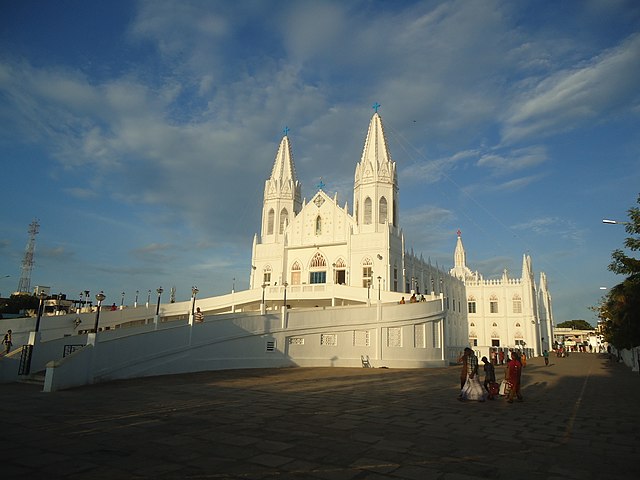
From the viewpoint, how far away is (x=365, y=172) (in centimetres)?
4734

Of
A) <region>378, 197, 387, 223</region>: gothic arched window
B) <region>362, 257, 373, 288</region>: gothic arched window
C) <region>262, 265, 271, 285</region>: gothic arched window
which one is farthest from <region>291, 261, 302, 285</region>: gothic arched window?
<region>378, 197, 387, 223</region>: gothic arched window

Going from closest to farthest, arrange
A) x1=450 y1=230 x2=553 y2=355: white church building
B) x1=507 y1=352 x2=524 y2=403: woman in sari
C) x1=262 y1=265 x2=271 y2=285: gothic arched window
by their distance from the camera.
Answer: x1=507 y1=352 x2=524 y2=403: woman in sari < x1=262 y1=265 x2=271 y2=285: gothic arched window < x1=450 y1=230 x2=553 y2=355: white church building

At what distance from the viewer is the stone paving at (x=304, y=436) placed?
5656mm

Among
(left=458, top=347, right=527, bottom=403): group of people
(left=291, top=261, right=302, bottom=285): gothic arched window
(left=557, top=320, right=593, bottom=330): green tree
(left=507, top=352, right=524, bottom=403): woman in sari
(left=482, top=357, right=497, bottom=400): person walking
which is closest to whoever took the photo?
(left=458, top=347, right=527, bottom=403): group of people

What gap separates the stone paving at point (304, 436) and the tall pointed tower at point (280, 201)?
124ft

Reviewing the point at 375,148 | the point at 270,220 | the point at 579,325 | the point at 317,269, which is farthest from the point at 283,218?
the point at 579,325

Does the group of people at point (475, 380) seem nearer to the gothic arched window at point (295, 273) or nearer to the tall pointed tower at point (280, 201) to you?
the gothic arched window at point (295, 273)

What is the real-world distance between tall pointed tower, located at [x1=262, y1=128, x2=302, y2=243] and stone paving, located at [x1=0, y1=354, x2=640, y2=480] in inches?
1486

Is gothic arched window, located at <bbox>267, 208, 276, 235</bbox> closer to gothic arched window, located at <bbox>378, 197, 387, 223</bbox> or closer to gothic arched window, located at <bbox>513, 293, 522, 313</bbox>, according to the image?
gothic arched window, located at <bbox>378, 197, 387, 223</bbox>

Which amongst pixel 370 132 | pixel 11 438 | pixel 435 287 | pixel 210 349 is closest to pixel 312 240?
pixel 370 132

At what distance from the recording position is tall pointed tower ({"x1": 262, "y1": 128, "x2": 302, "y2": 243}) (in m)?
50.8

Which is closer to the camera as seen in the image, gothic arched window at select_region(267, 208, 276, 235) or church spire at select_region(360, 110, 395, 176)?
church spire at select_region(360, 110, 395, 176)

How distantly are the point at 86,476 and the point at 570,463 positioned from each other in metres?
6.26

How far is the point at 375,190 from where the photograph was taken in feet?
151
